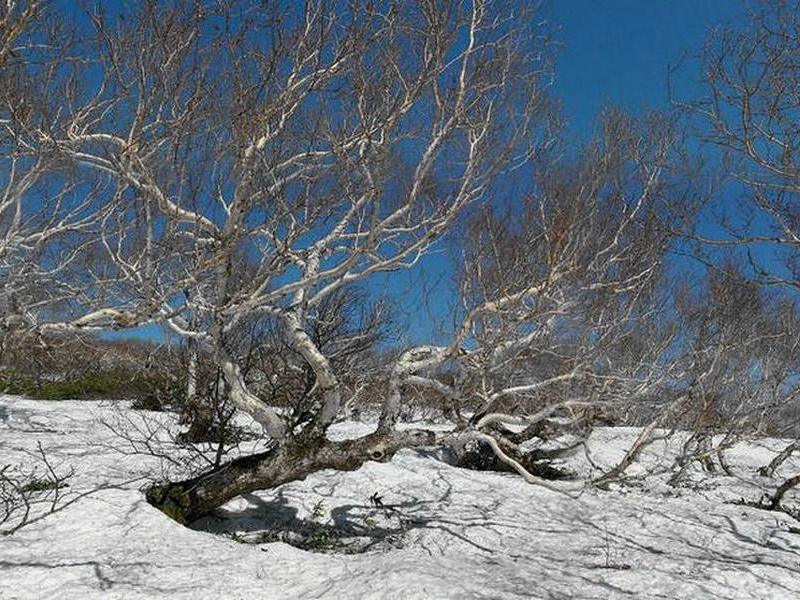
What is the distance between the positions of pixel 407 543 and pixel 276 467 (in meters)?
1.32

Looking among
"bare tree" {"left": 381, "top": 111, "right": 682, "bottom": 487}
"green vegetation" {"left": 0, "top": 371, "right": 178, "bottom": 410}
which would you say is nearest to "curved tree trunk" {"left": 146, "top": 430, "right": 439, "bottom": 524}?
"bare tree" {"left": 381, "top": 111, "right": 682, "bottom": 487}

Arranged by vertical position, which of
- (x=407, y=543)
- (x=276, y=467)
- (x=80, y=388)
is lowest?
(x=407, y=543)

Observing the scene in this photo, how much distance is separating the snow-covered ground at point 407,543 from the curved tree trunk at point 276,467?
11.1 inches

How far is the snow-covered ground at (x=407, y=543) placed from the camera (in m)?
4.33

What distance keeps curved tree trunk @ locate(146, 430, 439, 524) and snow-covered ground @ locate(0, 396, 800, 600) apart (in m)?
0.28

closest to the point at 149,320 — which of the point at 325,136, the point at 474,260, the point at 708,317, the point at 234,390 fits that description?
the point at 234,390

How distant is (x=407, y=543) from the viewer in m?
5.84

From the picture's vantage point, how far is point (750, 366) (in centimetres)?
1500

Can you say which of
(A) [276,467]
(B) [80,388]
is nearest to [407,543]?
(A) [276,467]

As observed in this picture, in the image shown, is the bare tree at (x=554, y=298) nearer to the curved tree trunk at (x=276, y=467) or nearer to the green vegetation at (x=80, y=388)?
the curved tree trunk at (x=276, y=467)

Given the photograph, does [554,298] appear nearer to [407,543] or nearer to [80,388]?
[407,543]

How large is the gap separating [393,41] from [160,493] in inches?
173

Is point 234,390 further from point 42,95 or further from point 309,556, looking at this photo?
point 42,95

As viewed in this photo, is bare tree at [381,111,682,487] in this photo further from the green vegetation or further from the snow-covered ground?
the green vegetation
